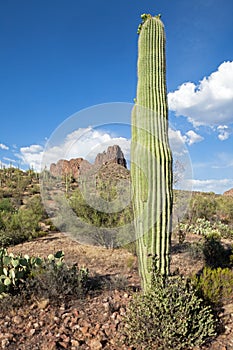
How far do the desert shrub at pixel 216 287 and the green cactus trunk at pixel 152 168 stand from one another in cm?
64

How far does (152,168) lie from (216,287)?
1982 millimetres

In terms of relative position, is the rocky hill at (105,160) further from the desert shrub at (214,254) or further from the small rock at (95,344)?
the small rock at (95,344)

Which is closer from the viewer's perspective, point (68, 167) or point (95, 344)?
point (95, 344)

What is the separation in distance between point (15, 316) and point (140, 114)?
327cm

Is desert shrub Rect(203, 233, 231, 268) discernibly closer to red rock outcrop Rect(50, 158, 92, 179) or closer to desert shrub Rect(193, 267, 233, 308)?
desert shrub Rect(193, 267, 233, 308)

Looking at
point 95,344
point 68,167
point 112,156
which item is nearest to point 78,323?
point 95,344

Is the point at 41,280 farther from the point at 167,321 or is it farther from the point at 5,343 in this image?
the point at 167,321

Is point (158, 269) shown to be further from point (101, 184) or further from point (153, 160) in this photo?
point (101, 184)

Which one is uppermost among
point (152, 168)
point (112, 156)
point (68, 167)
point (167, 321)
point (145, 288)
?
point (112, 156)

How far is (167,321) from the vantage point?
131 inches

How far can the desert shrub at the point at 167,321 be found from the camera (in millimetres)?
3248

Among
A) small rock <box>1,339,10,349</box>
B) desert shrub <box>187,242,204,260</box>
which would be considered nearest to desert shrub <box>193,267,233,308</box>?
desert shrub <box>187,242,204,260</box>

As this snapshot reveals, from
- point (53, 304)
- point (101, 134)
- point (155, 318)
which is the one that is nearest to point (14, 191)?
point (101, 134)

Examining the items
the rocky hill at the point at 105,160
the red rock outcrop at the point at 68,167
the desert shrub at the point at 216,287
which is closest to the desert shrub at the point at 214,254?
the desert shrub at the point at 216,287
